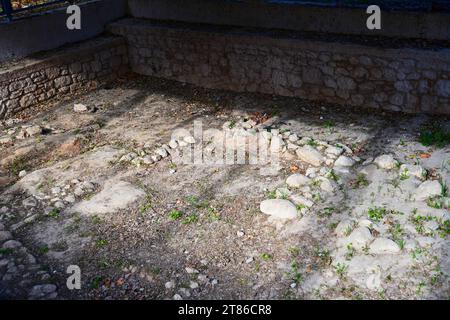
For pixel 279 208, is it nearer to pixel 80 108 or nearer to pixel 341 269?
pixel 341 269

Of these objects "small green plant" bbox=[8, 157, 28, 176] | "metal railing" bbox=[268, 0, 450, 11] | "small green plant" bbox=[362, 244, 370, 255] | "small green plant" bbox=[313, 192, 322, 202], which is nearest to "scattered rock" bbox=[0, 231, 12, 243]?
"small green plant" bbox=[8, 157, 28, 176]

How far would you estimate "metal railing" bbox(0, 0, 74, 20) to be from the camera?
8273 millimetres

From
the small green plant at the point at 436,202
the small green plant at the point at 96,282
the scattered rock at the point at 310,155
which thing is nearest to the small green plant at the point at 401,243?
the small green plant at the point at 436,202

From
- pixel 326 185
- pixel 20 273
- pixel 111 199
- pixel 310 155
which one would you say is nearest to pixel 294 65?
pixel 310 155

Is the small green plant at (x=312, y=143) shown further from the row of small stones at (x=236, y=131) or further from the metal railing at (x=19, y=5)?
the metal railing at (x=19, y=5)

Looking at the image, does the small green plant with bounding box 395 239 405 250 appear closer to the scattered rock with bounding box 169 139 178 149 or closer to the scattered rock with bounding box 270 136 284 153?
the scattered rock with bounding box 270 136 284 153

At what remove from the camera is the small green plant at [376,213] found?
16.3ft

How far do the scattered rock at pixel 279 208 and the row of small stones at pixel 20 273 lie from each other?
2.20 metres

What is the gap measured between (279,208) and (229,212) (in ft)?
1.80

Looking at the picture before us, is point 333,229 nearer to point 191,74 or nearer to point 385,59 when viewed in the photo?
point 385,59

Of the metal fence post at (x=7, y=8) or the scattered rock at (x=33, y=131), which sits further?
the metal fence post at (x=7, y=8)

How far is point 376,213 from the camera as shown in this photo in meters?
5.01

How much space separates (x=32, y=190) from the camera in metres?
6.12
